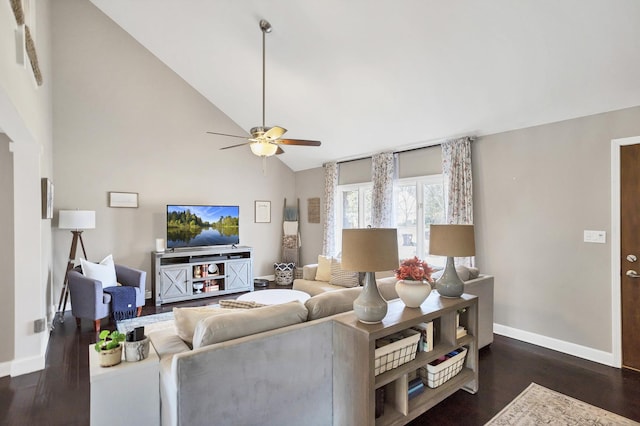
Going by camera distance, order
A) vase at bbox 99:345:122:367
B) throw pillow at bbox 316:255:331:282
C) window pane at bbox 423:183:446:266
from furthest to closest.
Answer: throw pillow at bbox 316:255:331:282 → window pane at bbox 423:183:446:266 → vase at bbox 99:345:122:367

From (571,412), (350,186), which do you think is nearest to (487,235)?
(571,412)

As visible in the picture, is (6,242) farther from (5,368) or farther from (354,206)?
(354,206)

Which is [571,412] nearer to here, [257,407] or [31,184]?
[257,407]

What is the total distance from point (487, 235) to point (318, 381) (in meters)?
3.12

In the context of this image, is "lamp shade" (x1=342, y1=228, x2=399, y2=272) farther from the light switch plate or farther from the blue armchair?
the blue armchair

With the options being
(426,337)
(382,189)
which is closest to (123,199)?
(382,189)

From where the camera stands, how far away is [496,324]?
3.94 metres

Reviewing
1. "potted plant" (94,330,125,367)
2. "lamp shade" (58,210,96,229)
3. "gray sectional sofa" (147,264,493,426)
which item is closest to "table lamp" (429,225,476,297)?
"gray sectional sofa" (147,264,493,426)

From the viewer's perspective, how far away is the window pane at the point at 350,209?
605 centimetres

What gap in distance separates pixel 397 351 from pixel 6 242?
3658 millimetres

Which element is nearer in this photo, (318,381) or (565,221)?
(318,381)

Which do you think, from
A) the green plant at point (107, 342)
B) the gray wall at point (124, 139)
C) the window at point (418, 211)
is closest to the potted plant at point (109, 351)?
the green plant at point (107, 342)

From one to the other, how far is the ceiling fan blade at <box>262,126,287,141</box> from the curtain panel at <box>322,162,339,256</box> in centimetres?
298

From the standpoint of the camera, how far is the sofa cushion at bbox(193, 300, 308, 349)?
5.69ft
